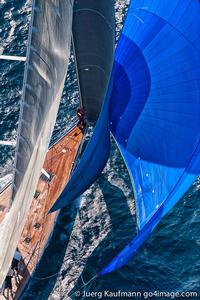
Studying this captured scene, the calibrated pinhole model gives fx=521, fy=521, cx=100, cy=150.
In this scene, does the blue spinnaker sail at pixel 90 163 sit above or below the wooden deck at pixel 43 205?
above

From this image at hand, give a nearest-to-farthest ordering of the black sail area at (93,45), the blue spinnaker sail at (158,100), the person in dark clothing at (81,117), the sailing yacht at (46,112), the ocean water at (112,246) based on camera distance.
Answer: the sailing yacht at (46,112), the blue spinnaker sail at (158,100), the black sail area at (93,45), the ocean water at (112,246), the person in dark clothing at (81,117)

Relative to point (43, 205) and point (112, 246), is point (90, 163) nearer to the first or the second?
point (43, 205)

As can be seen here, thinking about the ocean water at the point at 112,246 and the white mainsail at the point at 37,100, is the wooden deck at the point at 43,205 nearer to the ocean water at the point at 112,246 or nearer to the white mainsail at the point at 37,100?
the ocean water at the point at 112,246

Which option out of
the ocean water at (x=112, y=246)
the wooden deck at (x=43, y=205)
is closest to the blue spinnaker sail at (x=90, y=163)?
the wooden deck at (x=43, y=205)

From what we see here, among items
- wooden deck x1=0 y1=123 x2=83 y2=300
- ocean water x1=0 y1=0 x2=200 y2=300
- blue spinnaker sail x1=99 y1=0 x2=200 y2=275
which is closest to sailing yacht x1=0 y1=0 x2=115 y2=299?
wooden deck x1=0 y1=123 x2=83 y2=300

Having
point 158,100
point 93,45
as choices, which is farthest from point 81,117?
point 158,100
